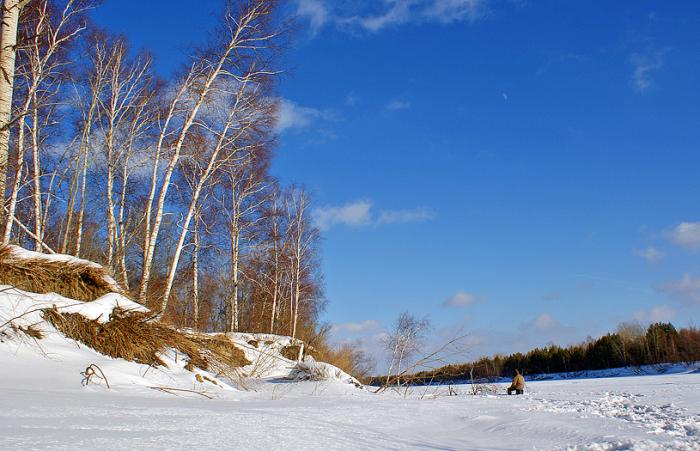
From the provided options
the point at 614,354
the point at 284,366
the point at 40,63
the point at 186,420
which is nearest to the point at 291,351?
the point at 284,366

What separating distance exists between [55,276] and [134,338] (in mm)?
1248

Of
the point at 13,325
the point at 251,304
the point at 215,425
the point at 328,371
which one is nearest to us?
the point at 215,425

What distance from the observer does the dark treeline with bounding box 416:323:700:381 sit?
21234 millimetres

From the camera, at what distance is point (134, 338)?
5.32 meters

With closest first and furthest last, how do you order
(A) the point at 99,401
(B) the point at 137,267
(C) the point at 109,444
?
(C) the point at 109,444 < (A) the point at 99,401 < (B) the point at 137,267

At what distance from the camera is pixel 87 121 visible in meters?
13.7

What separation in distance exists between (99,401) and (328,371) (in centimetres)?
665

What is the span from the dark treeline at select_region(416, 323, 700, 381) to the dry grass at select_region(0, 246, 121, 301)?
13.6 meters

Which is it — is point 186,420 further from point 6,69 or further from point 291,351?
point 291,351

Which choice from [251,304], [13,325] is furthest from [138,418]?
[251,304]

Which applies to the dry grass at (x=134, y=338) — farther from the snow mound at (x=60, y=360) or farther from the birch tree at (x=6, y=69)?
the birch tree at (x=6, y=69)

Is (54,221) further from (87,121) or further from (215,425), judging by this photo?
(215,425)

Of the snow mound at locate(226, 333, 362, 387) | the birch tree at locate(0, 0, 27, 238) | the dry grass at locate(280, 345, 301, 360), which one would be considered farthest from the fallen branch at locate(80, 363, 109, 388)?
the dry grass at locate(280, 345, 301, 360)

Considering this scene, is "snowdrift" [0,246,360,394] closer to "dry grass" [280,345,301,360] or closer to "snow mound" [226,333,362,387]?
"snow mound" [226,333,362,387]
